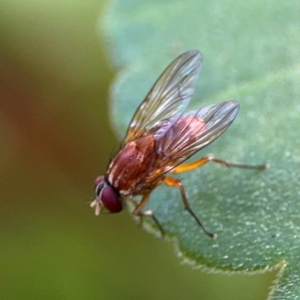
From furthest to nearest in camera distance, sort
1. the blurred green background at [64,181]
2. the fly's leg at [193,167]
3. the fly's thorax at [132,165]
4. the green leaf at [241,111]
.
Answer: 1. the blurred green background at [64,181]
2. the fly's thorax at [132,165]
3. the fly's leg at [193,167]
4. the green leaf at [241,111]

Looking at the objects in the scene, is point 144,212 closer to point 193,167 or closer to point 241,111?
point 193,167

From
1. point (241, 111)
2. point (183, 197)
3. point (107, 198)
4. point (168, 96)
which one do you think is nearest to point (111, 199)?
point (107, 198)

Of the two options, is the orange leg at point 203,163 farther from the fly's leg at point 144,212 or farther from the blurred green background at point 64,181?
the blurred green background at point 64,181

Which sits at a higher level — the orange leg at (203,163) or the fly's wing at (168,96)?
the fly's wing at (168,96)

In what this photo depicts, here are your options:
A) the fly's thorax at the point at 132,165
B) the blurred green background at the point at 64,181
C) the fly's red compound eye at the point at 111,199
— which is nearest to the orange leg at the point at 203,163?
the fly's thorax at the point at 132,165

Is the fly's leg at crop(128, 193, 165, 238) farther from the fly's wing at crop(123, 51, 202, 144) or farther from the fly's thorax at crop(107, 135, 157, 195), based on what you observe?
the fly's wing at crop(123, 51, 202, 144)

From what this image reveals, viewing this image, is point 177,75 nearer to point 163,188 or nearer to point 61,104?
point 163,188
